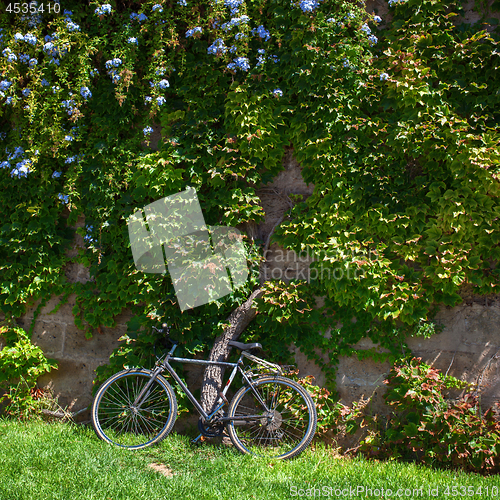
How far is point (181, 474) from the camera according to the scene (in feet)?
10.1

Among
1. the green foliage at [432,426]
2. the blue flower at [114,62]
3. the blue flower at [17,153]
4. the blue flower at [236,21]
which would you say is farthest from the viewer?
the blue flower at [17,153]

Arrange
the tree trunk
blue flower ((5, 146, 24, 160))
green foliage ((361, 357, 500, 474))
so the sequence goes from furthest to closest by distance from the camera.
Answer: blue flower ((5, 146, 24, 160)) → the tree trunk → green foliage ((361, 357, 500, 474))

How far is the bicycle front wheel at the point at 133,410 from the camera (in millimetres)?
3564

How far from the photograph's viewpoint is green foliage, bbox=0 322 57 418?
164 inches

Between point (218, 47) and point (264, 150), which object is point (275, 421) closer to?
point (264, 150)

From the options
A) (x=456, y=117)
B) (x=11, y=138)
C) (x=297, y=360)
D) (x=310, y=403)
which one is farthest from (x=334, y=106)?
(x=11, y=138)

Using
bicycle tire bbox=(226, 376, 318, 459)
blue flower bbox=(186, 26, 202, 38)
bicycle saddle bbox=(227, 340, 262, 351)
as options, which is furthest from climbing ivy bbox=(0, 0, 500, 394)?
bicycle tire bbox=(226, 376, 318, 459)

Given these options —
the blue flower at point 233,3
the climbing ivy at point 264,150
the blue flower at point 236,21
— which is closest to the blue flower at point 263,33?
the climbing ivy at point 264,150

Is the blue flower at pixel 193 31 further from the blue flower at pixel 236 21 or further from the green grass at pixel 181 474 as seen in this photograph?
the green grass at pixel 181 474

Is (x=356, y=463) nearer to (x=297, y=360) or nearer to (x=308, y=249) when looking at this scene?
(x=297, y=360)

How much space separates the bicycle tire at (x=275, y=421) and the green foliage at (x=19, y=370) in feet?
6.69

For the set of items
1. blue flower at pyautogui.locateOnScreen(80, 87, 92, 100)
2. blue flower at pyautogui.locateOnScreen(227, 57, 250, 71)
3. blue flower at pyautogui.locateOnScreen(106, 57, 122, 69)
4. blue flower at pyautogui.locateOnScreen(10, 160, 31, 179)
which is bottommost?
blue flower at pyautogui.locateOnScreen(10, 160, 31, 179)

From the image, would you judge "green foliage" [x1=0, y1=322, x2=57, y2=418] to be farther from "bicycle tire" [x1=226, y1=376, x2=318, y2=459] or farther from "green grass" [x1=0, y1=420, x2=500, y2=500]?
"bicycle tire" [x1=226, y1=376, x2=318, y2=459]

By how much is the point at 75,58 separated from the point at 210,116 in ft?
5.17
